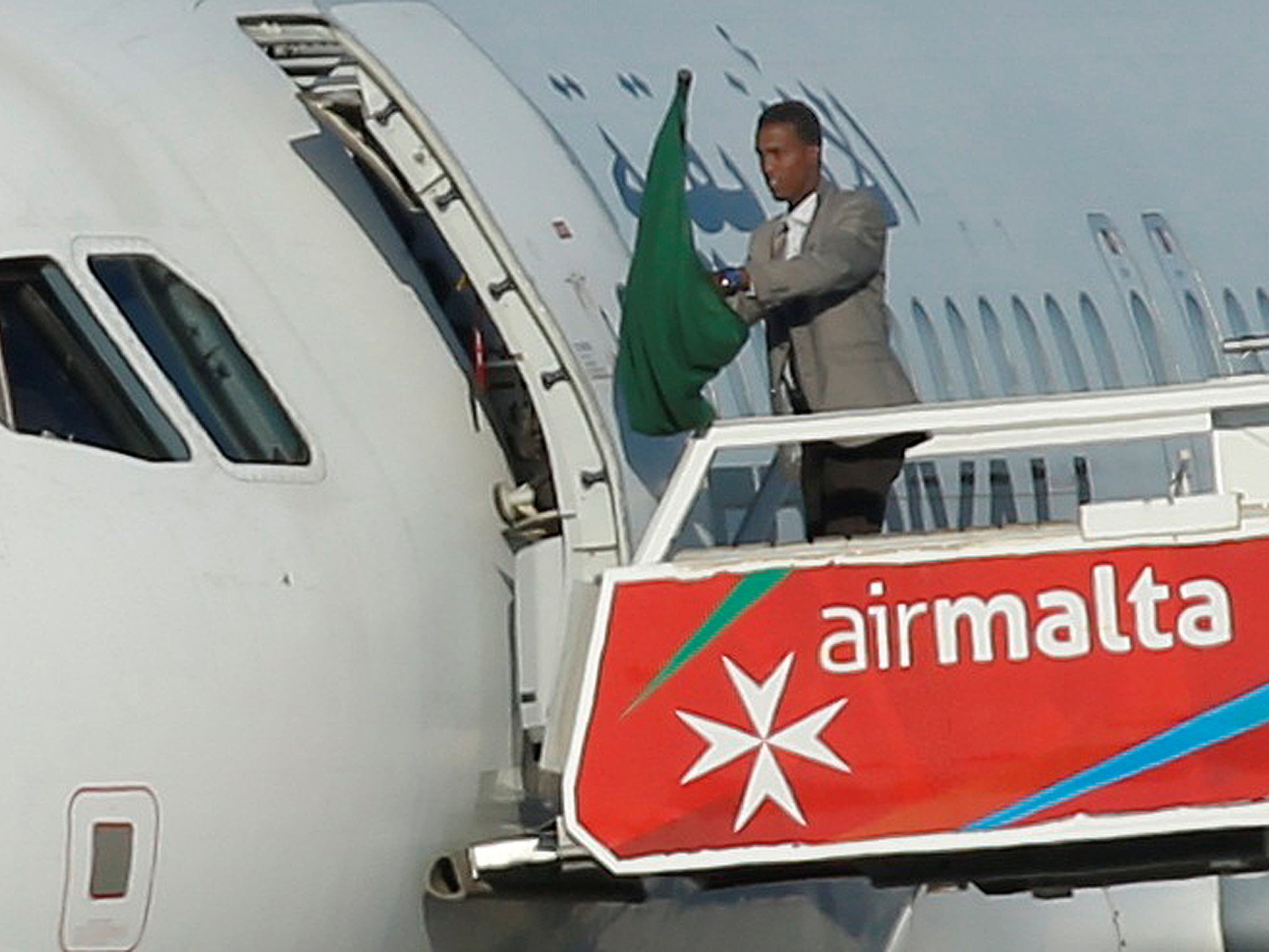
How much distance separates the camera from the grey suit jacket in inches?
379

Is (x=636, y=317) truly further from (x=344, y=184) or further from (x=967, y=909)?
(x=967, y=909)

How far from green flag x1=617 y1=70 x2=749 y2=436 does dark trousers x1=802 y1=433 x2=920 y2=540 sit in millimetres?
686

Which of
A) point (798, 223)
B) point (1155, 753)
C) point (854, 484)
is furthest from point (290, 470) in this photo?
point (1155, 753)

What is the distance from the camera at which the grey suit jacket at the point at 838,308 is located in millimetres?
9633

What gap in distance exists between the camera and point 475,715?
9055mm

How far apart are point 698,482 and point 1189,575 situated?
1.16 metres

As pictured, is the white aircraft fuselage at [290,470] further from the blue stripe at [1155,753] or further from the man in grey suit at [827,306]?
the blue stripe at [1155,753]

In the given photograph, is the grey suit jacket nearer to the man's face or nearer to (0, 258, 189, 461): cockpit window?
the man's face

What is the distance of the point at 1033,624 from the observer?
8523 millimetres

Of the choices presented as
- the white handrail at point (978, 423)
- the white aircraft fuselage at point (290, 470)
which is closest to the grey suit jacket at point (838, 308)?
the white aircraft fuselage at point (290, 470)

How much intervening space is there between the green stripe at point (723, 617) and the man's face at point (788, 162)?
1.64 meters

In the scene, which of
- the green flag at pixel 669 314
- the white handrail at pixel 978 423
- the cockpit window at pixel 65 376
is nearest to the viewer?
the cockpit window at pixel 65 376

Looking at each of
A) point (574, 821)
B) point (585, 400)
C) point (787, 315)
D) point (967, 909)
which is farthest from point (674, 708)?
point (967, 909)

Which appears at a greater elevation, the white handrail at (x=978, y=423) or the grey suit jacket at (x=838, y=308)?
the grey suit jacket at (x=838, y=308)
